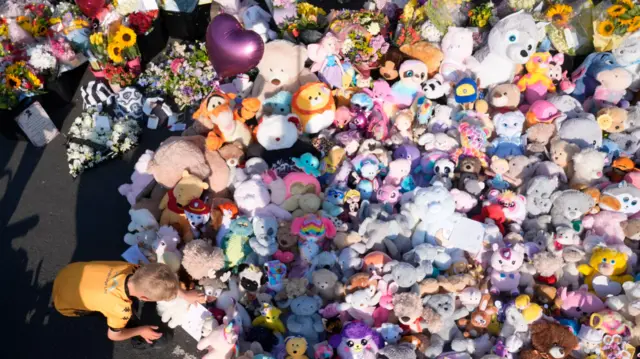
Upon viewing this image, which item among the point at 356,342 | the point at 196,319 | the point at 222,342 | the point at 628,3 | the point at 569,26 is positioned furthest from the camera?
the point at 569,26

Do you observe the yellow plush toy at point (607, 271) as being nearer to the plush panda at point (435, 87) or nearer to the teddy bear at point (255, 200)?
the plush panda at point (435, 87)

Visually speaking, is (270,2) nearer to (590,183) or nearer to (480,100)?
(480,100)

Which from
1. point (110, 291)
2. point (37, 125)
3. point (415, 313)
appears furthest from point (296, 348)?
point (37, 125)

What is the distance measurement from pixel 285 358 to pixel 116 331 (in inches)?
48.2

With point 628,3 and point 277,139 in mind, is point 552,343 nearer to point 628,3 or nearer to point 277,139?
point 277,139

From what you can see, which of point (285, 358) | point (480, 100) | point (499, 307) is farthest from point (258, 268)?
point (480, 100)

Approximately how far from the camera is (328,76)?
4781 millimetres

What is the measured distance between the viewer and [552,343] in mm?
3633

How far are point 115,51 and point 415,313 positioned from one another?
3448 millimetres

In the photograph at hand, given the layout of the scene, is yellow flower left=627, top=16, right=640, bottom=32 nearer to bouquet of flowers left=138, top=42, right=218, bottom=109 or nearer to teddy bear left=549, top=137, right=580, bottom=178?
teddy bear left=549, top=137, right=580, bottom=178

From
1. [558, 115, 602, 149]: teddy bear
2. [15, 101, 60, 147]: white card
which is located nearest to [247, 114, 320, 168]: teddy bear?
[15, 101, 60, 147]: white card

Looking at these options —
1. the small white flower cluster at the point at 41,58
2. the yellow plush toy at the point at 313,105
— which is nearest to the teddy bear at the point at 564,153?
the yellow plush toy at the point at 313,105

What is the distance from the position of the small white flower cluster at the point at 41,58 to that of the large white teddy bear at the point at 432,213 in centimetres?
338

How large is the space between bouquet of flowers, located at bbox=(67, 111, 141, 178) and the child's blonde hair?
1.62m
